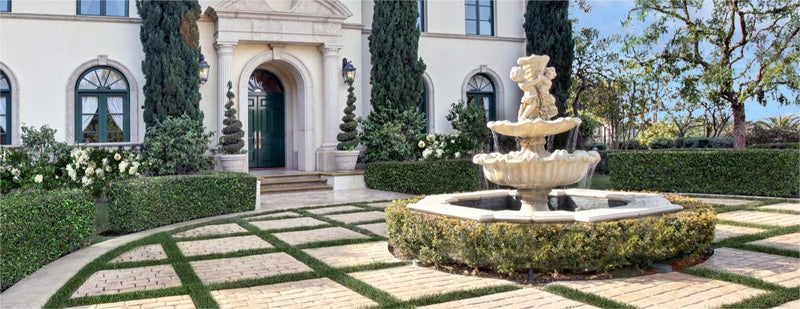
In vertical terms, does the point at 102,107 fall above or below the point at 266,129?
above

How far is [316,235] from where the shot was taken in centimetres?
831

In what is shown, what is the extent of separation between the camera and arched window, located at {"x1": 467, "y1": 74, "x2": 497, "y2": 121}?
63.0 ft

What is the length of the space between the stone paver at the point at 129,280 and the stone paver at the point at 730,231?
21.0ft

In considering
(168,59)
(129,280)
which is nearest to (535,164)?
(129,280)

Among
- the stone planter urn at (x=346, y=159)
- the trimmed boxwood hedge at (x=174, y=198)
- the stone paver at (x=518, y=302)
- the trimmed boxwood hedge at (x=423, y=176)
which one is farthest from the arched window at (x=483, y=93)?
the stone paver at (x=518, y=302)

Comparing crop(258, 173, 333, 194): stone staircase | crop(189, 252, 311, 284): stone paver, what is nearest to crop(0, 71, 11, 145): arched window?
crop(258, 173, 333, 194): stone staircase

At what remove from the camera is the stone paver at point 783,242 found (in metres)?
6.92

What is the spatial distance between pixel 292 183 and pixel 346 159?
1575 millimetres

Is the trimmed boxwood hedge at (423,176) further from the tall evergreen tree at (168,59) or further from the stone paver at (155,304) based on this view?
the stone paver at (155,304)

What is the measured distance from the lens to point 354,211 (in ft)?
35.8

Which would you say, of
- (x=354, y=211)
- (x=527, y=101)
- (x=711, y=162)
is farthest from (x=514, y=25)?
(x=527, y=101)

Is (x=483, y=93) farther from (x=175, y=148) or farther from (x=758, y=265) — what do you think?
(x=758, y=265)

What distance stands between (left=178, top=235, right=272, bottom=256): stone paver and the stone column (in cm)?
789

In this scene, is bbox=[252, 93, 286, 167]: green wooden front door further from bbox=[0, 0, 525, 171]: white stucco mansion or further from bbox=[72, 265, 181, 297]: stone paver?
bbox=[72, 265, 181, 297]: stone paver
